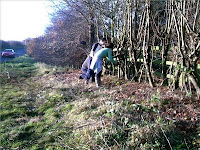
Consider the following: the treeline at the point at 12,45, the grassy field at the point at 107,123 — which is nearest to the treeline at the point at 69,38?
the grassy field at the point at 107,123

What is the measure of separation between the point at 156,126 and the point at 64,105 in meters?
3.10

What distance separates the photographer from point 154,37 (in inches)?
255

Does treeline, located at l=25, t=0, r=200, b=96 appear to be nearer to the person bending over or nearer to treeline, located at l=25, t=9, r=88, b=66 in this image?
the person bending over

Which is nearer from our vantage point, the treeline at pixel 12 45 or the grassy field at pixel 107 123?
the grassy field at pixel 107 123

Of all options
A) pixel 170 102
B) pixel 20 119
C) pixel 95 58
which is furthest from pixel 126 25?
pixel 20 119

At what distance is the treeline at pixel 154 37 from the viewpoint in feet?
16.8

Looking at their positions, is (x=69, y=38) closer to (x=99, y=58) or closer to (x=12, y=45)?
(x=99, y=58)

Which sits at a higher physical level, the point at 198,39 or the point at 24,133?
the point at 198,39

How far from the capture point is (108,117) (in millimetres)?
4180

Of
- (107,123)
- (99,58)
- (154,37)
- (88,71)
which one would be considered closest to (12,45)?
(88,71)

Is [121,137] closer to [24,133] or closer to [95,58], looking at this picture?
[24,133]

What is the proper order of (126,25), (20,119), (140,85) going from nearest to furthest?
(20,119), (140,85), (126,25)

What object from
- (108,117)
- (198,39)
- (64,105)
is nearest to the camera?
(108,117)

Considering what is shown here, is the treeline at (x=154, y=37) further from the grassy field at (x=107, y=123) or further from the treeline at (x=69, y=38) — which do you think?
the treeline at (x=69, y=38)
